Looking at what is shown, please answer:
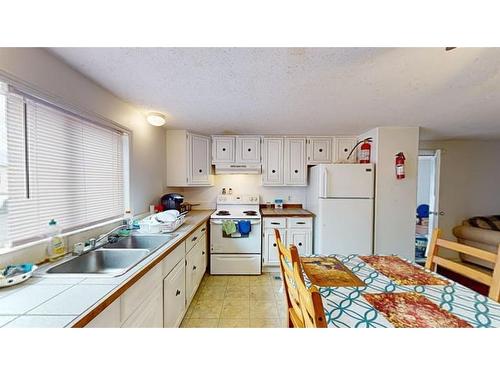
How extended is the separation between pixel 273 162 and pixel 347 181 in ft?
3.65

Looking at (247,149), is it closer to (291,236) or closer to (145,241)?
(291,236)

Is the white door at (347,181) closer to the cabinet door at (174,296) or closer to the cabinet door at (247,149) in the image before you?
the cabinet door at (247,149)

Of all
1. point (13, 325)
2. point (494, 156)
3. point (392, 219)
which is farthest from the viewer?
point (494, 156)

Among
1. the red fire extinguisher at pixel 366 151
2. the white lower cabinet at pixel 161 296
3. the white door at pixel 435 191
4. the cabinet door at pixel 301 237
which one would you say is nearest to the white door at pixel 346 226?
the cabinet door at pixel 301 237

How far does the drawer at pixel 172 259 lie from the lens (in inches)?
59.0

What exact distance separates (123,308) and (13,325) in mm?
378

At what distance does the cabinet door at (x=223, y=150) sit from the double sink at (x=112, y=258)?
165 cm

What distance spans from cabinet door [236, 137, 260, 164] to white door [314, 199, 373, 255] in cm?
124

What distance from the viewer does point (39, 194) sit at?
124 centimetres

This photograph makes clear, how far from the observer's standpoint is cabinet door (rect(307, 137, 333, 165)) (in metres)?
3.22

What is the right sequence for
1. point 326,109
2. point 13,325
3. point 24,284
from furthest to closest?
point 326,109 → point 24,284 → point 13,325

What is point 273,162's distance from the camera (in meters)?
3.26
